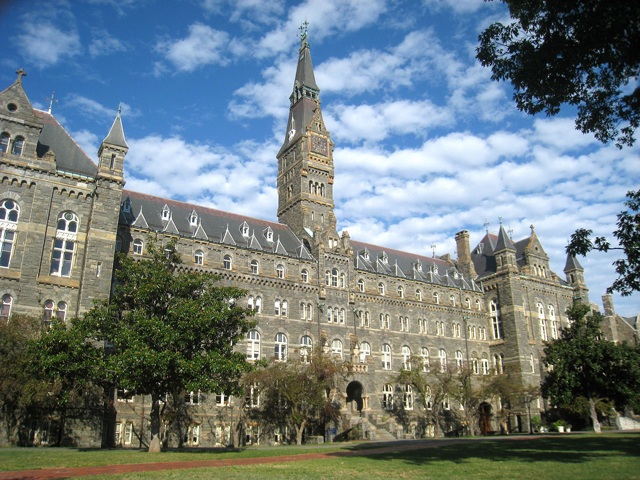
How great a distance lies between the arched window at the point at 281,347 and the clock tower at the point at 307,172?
36.4ft

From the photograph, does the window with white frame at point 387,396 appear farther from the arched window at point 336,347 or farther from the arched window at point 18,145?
the arched window at point 18,145

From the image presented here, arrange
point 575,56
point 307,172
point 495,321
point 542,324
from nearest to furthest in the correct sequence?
point 575,56, point 307,172, point 495,321, point 542,324

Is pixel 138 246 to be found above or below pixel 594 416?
above

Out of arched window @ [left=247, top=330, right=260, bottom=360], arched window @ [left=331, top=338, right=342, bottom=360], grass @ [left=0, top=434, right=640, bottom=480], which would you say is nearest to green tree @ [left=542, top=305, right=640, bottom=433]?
arched window @ [left=331, top=338, right=342, bottom=360]

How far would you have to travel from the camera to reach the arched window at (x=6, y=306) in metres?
34.6

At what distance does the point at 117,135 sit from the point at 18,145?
23.6 feet

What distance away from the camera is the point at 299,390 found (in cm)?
4025

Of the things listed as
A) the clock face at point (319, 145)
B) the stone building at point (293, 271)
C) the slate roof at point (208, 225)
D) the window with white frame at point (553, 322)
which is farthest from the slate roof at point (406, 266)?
the clock face at point (319, 145)

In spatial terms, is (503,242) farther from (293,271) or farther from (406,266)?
(293,271)

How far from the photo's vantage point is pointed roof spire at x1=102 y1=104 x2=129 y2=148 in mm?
41625

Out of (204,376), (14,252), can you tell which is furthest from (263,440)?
(14,252)

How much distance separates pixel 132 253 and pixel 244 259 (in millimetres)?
10111

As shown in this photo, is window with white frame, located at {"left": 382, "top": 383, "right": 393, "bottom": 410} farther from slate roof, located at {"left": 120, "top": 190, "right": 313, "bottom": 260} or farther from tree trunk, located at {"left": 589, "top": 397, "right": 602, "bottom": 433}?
tree trunk, located at {"left": 589, "top": 397, "right": 602, "bottom": 433}

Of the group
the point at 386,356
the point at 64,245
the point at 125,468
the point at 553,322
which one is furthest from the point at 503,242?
the point at 125,468
